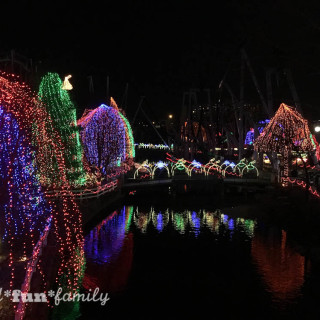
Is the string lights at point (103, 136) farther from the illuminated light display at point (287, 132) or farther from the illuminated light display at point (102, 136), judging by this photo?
the illuminated light display at point (287, 132)

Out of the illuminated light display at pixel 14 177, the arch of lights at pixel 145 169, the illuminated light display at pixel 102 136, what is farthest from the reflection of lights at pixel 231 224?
Result: the arch of lights at pixel 145 169

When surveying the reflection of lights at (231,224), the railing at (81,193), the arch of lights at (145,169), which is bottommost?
the reflection of lights at (231,224)

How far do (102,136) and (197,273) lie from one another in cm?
1687

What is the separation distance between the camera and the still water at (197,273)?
9.65m

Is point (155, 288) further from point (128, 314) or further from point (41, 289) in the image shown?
point (41, 289)

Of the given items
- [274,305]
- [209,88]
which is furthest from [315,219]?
[209,88]

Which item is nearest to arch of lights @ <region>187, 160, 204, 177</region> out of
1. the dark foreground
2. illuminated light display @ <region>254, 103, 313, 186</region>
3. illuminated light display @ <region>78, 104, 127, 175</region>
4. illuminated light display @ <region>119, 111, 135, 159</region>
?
illuminated light display @ <region>119, 111, 135, 159</region>

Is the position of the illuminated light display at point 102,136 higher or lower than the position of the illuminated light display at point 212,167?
higher

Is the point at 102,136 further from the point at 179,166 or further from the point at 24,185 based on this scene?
the point at 24,185

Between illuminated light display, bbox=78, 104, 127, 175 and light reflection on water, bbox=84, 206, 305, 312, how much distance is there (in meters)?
4.84

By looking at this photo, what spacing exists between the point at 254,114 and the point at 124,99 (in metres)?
18.9

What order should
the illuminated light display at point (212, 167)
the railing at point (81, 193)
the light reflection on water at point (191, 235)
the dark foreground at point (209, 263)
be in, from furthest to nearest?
the illuminated light display at point (212, 167) → the railing at point (81, 193) → the light reflection on water at point (191, 235) → the dark foreground at point (209, 263)

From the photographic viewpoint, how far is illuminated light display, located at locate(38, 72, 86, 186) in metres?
18.8

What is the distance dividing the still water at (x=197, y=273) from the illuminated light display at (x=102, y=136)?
908cm
